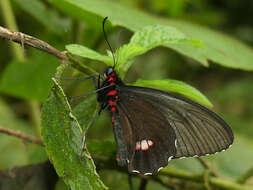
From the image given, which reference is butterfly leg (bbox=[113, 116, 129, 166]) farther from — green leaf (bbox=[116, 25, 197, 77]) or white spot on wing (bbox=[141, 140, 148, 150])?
green leaf (bbox=[116, 25, 197, 77])

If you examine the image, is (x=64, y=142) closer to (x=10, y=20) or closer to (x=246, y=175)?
(x=246, y=175)

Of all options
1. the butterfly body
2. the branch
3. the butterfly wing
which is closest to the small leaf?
the butterfly body

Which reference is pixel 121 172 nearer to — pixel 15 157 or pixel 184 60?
pixel 15 157

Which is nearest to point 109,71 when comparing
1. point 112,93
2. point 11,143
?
point 112,93

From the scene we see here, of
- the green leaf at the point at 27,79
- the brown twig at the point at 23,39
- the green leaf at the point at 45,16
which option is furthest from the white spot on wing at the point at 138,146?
the green leaf at the point at 45,16

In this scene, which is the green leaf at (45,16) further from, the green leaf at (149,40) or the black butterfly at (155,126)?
the green leaf at (149,40)

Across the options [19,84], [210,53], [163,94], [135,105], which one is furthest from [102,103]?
[19,84]
